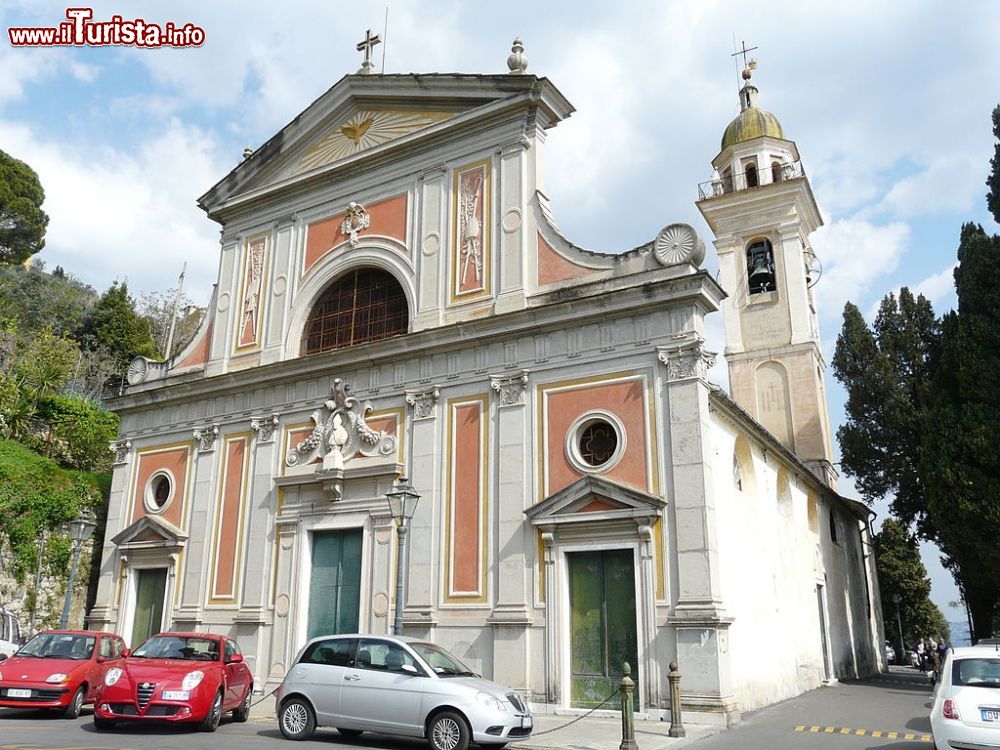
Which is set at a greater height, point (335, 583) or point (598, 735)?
point (335, 583)

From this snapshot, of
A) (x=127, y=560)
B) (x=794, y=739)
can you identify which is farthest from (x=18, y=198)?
(x=794, y=739)

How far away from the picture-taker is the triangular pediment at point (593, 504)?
1327 cm

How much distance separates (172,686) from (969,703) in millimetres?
9313

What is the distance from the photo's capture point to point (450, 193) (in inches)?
704

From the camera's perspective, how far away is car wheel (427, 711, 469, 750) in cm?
906

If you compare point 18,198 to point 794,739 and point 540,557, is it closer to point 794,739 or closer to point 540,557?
point 540,557

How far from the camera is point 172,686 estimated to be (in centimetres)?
1035

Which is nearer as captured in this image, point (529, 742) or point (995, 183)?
point (529, 742)

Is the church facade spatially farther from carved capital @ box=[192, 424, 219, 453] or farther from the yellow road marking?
the yellow road marking

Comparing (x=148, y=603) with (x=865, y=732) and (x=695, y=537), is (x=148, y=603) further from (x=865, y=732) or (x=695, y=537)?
(x=865, y=732)

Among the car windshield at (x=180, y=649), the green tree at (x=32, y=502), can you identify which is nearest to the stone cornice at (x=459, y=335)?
the green tree at (x=32, y=502)

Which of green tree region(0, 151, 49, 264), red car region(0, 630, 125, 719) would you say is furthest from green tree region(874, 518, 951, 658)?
green tree region(0, 151, 49, 264)

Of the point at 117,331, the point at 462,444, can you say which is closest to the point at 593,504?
the point at 462,444

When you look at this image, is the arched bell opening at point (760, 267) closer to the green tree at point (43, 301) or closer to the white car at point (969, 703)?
the white car at point (969, 703)
